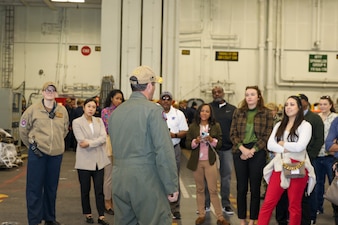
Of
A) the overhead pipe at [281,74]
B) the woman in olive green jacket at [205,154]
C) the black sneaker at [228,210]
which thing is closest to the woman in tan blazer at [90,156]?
the woman in olive green jacket at [205,154]

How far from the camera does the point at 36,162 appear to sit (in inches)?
250

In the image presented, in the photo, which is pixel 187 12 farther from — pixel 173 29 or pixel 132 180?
pixel 132 180

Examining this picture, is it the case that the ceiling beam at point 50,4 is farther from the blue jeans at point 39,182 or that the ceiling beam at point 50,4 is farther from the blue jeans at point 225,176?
the blue jeans at point 39,182

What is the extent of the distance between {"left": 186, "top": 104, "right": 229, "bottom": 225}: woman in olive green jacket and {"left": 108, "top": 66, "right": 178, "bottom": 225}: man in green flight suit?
303 centimetres

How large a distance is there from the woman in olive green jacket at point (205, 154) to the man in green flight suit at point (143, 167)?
3.03 meters

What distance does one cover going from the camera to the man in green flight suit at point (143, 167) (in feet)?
12.7

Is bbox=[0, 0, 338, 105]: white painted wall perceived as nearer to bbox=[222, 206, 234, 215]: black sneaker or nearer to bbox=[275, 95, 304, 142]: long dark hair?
bbox=[222, 206, 234, 215]: black sneaker

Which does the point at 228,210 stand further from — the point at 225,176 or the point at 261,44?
the point at 261,44

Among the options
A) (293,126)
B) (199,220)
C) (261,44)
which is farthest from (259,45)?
(293,126)

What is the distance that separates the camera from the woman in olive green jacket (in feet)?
22.9

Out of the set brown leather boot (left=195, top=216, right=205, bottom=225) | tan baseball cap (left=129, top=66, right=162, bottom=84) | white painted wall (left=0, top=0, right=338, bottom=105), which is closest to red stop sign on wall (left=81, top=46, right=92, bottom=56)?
white painted wall (left=0, top=0, right=338, bottom=105)

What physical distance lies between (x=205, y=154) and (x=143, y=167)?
324 cm

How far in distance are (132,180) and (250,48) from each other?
742 inches

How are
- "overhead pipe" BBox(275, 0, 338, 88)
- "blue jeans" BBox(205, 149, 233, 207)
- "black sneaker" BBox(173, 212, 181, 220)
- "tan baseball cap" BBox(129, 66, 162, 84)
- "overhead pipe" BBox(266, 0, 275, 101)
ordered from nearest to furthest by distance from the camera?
1. "tan baseball cap" BBox(129, 66, 162, 84)
2. "black sneaker" BBox(173, 212, 181, 220)
3. "blue jeans" BBox(205, 149, 233, 207)
4. "overhead pipe" BBox(266, 0, 275, 101)
5. "overhead pipe" BBox(275, 0, 338, 88)
